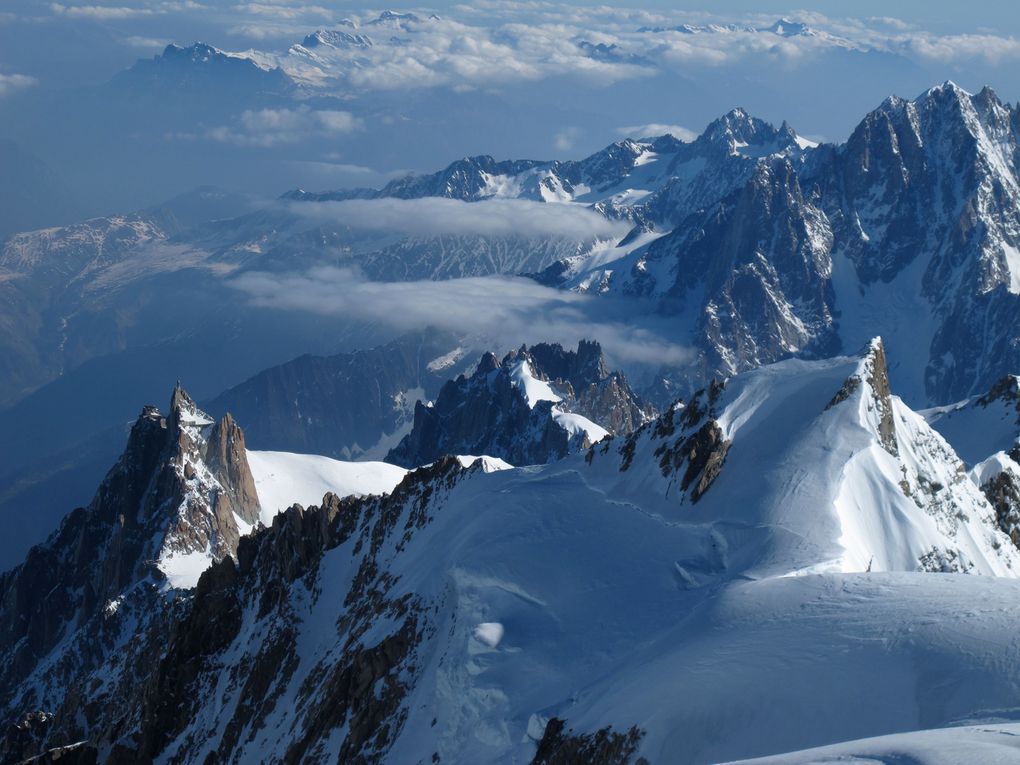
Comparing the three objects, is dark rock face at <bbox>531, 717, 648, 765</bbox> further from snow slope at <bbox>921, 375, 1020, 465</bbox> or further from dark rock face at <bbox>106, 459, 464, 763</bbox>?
snow slope at <bbox>921, 375, 1020, 465</bbox>

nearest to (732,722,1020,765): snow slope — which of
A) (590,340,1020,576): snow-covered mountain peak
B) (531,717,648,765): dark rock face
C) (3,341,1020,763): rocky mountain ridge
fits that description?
(3,341,1020,763): rocky mountain ridge

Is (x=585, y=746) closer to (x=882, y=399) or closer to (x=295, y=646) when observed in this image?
(x=882, y=399)

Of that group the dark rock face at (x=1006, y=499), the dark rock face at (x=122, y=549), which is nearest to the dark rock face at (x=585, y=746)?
the dark rock face at (x=1006, y=499)

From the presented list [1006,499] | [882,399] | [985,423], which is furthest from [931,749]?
[985,423]

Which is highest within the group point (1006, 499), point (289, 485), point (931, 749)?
point (931, 749)

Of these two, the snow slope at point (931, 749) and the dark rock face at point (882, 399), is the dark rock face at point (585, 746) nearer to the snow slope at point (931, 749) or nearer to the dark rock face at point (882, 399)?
the snow slope at point (931, 749)

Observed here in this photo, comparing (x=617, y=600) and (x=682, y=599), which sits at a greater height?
(x=682, y=599)

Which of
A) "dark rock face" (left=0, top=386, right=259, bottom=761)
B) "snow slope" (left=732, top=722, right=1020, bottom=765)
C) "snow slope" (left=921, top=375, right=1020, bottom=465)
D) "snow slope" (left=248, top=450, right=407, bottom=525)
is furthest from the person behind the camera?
"snow slope" (left=248, top=450, right=407, bottom=525)

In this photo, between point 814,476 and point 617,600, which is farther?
point 814,476

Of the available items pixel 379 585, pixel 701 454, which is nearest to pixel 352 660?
pixel 379 585

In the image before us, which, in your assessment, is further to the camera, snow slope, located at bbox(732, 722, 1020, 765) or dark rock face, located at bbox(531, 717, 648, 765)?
dark rock face, located at bbox(531, 717, 648, 765)
